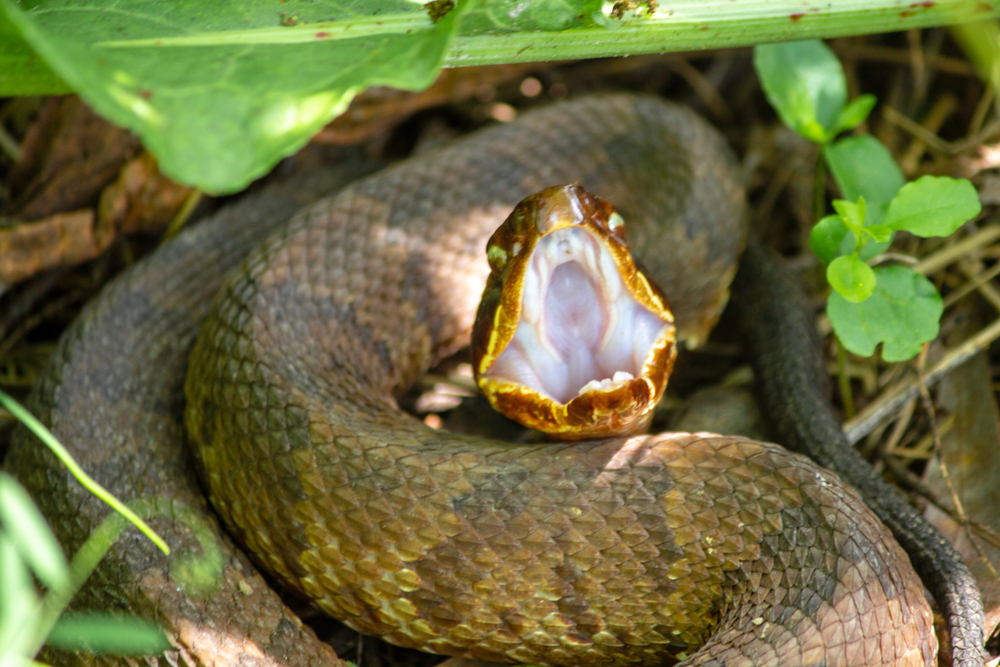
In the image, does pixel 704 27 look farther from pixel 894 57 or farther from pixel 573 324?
pixel 894 57

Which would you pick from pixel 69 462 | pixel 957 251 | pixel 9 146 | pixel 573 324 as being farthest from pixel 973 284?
pixel 9 146

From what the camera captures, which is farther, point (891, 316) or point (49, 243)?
point (49, 243)

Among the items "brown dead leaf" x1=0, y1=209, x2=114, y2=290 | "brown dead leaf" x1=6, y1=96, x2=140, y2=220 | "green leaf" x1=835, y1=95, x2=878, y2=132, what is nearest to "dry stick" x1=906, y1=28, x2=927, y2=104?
"green leaf" x1=835, y1=95, x2=878, y2=132

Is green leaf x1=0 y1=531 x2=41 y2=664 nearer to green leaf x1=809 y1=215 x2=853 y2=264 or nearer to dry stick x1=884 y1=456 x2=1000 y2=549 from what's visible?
green leaf x1=809 y1=215 x2=853 y2=264

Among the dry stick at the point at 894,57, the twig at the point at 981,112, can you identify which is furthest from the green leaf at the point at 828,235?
the dry stick at the point at 894,57

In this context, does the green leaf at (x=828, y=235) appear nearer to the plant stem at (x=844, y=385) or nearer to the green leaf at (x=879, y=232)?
the green leaf at (x=879, y=232)
